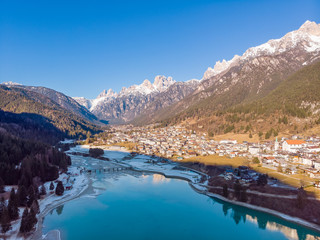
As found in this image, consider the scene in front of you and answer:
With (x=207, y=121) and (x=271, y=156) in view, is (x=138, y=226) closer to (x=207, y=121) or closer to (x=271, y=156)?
(x=271, y=156)

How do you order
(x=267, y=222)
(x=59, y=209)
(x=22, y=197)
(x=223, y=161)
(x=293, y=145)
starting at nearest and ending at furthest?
(x=267, y=222), (x=22, y=197), (x=59, y=209), (x=223, y=161), (x=293, y=145)

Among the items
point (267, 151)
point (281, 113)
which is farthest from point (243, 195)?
point (281, 113)

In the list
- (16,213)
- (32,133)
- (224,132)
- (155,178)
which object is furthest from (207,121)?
(16,213)

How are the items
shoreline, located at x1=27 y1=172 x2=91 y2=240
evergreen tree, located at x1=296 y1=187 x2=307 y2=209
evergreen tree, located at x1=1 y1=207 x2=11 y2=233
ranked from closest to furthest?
1. evergreen tree, located at x1=1 y1=207 x2=11 y2=233
2. shoreline, located at x1=27 y1=172 x2=91 y2=240
3. evergreen tree, located at x1=296 y1=187 x2=307 y2=209

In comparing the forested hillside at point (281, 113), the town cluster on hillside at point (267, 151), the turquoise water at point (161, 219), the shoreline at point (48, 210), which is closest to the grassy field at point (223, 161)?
the town cluster on hillside at point (267, 151)

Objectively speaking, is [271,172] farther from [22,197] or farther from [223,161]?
[22,197]

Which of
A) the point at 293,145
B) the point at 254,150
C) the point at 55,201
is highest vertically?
the point at 293,145

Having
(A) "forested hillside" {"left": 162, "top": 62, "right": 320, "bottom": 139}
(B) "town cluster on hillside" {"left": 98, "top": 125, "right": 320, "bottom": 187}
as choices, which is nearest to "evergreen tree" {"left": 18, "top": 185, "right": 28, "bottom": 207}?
(B) "town cluster on hillside" {"left": 98, "top": 125, "right": 320, "bottom": 187}

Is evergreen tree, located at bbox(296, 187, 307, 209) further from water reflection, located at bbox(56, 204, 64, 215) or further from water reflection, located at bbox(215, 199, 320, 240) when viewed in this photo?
water reflection, located at bbox(56, 204, 64, 215)
